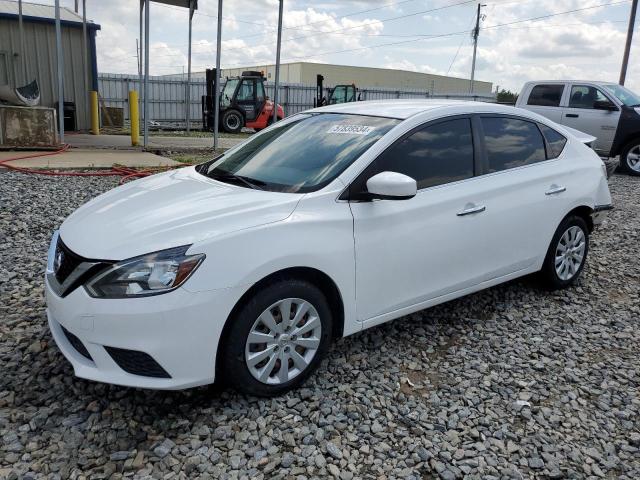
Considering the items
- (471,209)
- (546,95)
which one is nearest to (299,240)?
(471,209)

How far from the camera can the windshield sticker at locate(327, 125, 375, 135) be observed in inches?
141

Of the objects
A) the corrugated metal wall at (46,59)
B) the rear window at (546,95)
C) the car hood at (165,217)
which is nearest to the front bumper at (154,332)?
the car hood at (165,217)

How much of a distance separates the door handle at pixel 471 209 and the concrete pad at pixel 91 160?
23.4 ft

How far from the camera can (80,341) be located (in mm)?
2771

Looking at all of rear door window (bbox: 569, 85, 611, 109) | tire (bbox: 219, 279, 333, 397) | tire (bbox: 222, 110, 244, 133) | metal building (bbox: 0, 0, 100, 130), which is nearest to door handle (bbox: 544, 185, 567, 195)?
tire (bbox: 219, 279, 333, 397)

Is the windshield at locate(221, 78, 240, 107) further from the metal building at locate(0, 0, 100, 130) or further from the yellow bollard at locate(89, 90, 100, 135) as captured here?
the yellow bollard at locate(89, 90, 100, 135)

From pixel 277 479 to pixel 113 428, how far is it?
0.90 metres

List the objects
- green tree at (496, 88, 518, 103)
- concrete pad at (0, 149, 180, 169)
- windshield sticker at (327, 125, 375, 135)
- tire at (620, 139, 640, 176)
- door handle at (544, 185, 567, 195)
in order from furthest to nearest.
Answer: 1. green tree at (496, 88, 518, 103)
2. tire at (620, 139, 640, 176)
3. concrete pad at (0, 149, 180, 169)
4. door handle at (544, 185, 567, 195)
5. windshield sticker at (327, 125, 375, 135)

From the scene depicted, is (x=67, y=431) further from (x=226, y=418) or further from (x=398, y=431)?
(x=398, y=431)

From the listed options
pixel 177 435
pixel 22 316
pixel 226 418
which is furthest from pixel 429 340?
pixel 22 316

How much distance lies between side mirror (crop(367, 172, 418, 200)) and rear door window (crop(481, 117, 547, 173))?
3.68 feet

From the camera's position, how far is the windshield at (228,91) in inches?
837

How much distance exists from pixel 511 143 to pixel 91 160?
316 inches

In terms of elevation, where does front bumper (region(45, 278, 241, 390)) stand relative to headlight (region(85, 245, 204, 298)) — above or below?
below
